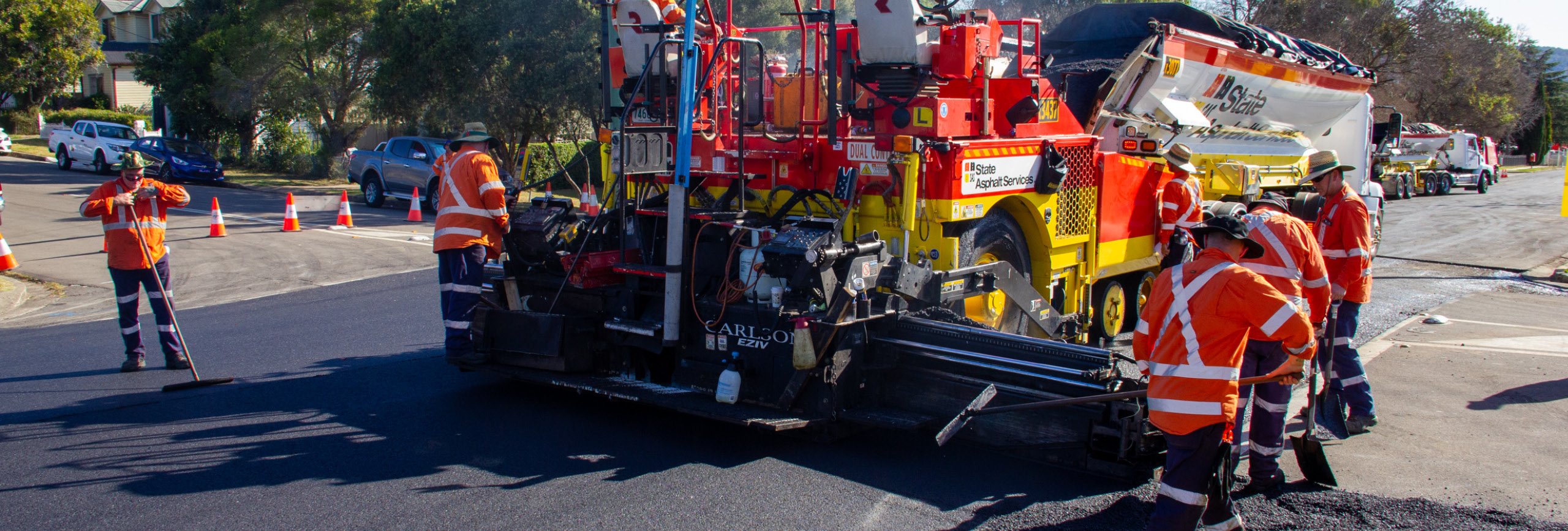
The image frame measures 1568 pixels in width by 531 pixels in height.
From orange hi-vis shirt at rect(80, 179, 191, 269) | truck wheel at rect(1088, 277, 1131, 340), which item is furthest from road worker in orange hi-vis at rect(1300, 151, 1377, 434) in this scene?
orange hi-vis shirt at rect(80, 179, 191, 269)

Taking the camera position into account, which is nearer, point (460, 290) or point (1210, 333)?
point (1210, 333)

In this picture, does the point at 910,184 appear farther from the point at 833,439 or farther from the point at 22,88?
the point at 22,88

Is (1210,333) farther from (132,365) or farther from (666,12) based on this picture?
(132,365)

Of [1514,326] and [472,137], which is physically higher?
[472,137]

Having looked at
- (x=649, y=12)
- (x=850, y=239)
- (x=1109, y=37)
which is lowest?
(x=850, y=239)

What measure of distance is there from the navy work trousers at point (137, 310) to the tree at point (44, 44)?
34.4 m

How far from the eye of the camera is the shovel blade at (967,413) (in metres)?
4.57

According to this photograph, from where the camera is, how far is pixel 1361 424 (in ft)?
18.7

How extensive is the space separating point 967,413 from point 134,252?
6030 mm

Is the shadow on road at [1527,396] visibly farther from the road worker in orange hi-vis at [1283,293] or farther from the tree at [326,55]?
the tree at [326,55]

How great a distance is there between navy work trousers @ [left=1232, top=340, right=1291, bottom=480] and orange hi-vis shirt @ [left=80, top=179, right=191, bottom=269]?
7.06 meters

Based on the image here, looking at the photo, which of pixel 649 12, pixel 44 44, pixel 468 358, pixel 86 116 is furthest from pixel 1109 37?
pixel 86 116

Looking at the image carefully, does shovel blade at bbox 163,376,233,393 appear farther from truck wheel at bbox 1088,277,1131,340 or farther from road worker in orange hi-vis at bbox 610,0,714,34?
truck wheel at bbox 1088,277,1131,340

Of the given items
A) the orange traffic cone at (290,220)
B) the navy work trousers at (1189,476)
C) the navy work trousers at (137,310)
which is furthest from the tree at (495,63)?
the navy work trousers at (1189,476)
